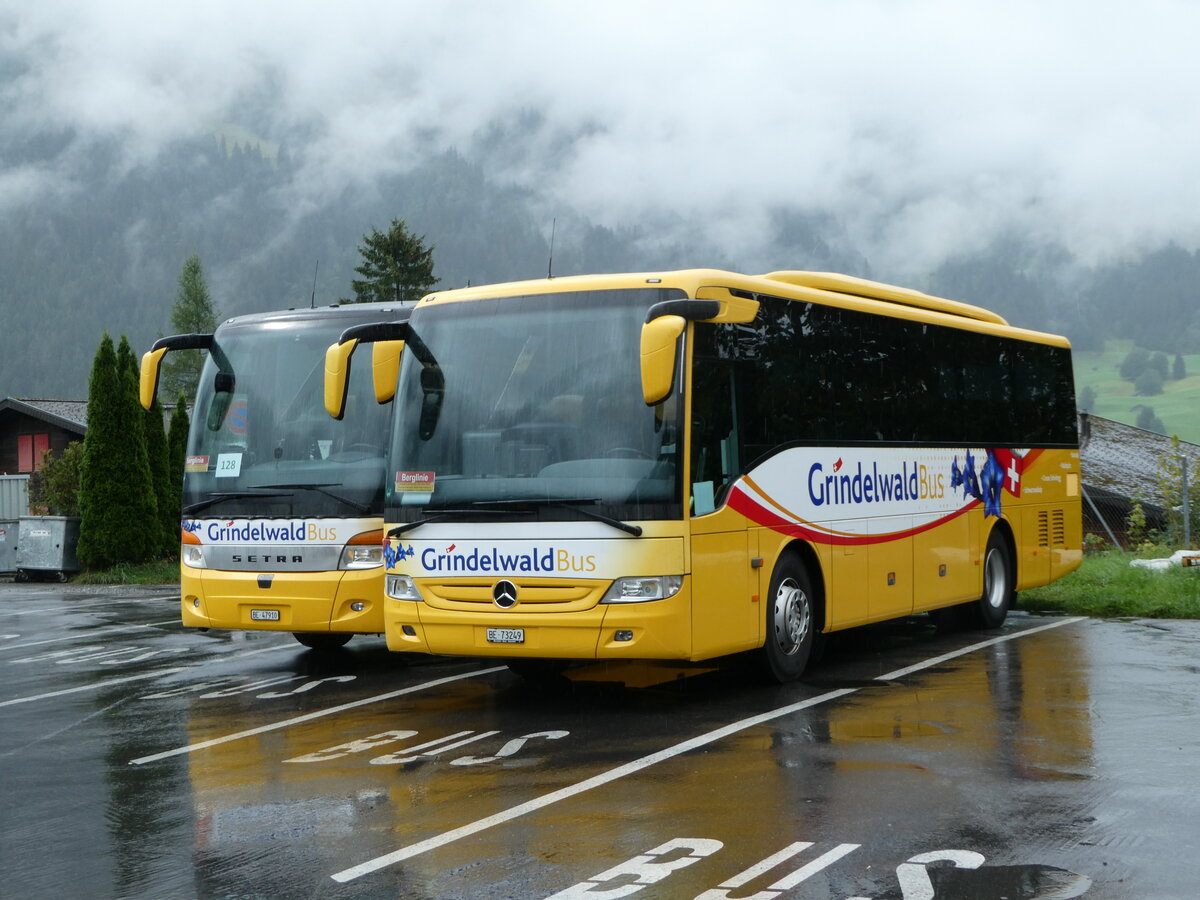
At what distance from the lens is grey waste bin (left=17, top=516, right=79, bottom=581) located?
27688 mm

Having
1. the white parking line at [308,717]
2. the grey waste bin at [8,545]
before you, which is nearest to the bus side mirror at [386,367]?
the white parking line at [308,717]

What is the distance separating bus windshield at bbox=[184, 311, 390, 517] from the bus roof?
1569 mm

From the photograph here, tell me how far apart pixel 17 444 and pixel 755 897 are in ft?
160

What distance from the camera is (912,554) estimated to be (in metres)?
13.3

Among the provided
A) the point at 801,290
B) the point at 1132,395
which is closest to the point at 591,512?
the point at 801,290

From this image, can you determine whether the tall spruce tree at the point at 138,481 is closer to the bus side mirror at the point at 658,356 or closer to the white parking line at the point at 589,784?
the white parking line at the point at 589,784

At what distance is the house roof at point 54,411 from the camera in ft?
147

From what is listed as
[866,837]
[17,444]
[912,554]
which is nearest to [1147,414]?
[17,444]

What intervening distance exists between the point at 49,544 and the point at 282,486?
661 inches

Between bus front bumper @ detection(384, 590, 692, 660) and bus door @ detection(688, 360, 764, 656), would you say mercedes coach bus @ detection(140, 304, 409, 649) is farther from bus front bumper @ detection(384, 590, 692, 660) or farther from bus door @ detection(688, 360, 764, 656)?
bus door @ detection(688, 360, 764, 656)

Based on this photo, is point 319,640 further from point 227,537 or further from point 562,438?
point 562,438

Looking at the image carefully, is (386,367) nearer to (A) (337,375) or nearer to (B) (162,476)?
(A) (337,375)

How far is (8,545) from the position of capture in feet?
94.3

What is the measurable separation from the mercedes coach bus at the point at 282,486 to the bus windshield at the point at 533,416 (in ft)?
5.95
